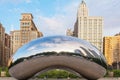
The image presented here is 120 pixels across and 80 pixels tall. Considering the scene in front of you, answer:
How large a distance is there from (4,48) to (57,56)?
133m

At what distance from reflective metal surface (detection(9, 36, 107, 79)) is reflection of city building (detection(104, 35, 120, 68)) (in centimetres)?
11311

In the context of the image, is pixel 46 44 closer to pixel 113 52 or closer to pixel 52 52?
pixel 52 52

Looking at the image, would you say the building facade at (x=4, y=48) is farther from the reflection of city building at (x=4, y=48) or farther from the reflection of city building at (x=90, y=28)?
the reflection of city building at (x=90, y=28)

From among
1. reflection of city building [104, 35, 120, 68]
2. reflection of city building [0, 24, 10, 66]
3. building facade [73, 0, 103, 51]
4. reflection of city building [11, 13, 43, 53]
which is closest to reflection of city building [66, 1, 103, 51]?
building facade [73, 0, 103, 51]

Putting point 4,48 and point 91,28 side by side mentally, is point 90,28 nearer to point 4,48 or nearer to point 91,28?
point 91,28

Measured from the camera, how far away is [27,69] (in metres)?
12.2

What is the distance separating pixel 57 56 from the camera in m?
11.7

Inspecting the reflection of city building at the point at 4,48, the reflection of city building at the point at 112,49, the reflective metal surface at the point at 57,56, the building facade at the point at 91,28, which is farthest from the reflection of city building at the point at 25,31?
the reflective metal surface at the point at 57,56

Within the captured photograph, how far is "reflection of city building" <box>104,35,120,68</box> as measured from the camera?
4957 inches

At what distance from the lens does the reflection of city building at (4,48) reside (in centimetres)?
12980

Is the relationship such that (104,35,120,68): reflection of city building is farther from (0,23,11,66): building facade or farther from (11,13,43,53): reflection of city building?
(0,23,11,66): building facade

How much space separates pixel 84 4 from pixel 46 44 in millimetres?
160350

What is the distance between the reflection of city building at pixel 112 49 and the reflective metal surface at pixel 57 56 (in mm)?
113110

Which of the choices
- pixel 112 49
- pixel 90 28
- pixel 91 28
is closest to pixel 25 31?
pixel 90 28
